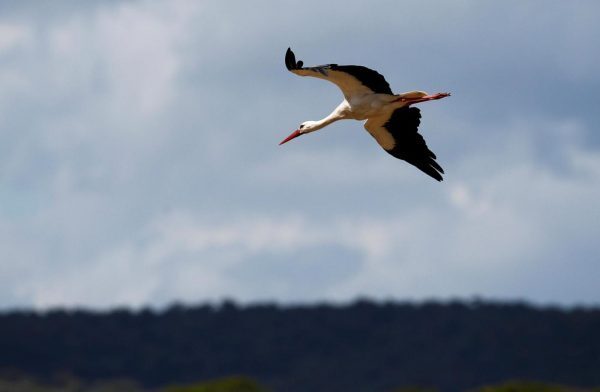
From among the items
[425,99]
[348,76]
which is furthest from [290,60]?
[425,99]

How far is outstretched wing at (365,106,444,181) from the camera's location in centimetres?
2041

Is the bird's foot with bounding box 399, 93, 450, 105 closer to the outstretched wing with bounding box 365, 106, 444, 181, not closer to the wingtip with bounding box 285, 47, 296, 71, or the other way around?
the outstretched wing with bounding box 365, 106, 444, 181

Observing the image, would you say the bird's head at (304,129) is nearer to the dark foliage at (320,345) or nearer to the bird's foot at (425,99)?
the bird's foot at (425,99)

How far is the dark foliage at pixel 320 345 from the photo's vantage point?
83.4m

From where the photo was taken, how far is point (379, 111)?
19.8 meters

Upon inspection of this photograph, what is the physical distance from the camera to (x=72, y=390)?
7812cm

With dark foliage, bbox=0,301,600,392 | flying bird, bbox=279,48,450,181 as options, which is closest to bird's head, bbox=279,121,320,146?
flying bird, bbox=279,48,450,181

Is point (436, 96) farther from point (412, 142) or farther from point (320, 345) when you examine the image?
point (320, 345)

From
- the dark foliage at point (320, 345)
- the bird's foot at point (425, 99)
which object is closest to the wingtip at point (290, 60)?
the bird's foot at point (425, 99)

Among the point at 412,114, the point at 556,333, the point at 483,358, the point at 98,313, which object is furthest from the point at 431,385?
the point at 412,114

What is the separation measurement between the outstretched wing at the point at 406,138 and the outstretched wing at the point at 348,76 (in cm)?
83

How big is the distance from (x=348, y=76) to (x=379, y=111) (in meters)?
0.79

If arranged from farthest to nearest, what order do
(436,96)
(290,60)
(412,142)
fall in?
(412,142) → (436,96) → (290,60)

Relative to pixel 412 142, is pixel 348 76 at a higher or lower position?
higher
